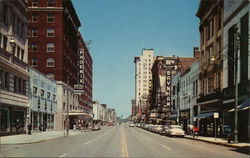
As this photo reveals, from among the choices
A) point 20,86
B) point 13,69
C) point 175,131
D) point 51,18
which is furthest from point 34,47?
point 175,131

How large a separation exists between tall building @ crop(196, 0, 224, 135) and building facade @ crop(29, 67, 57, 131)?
78.7 ft

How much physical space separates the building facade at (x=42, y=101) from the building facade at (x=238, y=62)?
2658cm

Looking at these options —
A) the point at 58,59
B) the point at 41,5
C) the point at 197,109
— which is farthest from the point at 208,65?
the point at 41,5

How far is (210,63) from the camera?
48.9m

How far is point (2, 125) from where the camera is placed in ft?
119

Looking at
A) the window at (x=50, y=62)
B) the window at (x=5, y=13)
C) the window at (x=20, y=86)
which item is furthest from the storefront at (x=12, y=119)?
the window at (x=50, y=62)

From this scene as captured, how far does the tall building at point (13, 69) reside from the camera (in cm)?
3641

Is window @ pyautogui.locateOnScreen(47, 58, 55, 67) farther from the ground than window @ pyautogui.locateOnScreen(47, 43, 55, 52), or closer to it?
closer to it

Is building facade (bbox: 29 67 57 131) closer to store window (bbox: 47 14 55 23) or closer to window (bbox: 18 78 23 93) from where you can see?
window (bbox: 18 78 23 93)

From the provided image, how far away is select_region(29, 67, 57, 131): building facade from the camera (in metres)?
52.0

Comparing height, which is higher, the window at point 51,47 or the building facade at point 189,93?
the window at point 51,47

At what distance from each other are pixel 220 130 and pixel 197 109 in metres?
14.4

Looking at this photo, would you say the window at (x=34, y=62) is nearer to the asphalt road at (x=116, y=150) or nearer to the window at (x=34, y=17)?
the window at (x=34, y=17)

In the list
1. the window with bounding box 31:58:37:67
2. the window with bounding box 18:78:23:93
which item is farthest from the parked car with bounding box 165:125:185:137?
the window with bounding box 31:58:37:67
